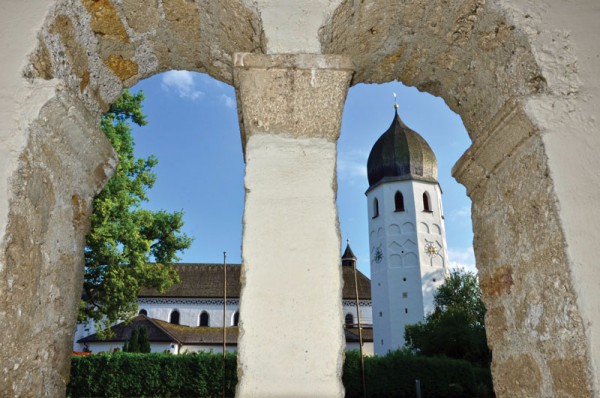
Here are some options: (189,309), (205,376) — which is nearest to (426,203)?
(189,309)

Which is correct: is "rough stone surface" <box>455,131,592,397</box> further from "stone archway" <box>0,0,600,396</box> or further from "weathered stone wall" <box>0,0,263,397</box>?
"weathered stone wall" <box>0,0,263,397</box>

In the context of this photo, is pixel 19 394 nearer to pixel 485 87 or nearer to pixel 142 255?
pixel 485 87

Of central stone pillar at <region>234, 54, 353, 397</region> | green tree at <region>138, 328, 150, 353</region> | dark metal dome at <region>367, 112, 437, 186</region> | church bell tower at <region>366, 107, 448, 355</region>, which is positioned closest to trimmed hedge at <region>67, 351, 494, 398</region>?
green tree at <region>138, 328, 150, 353</region>

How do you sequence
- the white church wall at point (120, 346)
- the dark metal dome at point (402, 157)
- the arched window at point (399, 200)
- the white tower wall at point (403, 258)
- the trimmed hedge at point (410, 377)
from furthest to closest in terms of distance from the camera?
the dark metal dome at point (402, 157) → the arched window at point (399, 200) → the white tower wall at point (403, 258) → the white church wall at point (120, 346) → the trimmed hedge at point (410, 377)

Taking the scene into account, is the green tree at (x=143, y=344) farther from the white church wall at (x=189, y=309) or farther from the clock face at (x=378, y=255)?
the clock face at (x=378, y=255)

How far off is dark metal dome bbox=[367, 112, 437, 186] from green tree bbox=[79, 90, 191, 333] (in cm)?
2610

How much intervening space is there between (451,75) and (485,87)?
1.03 ft

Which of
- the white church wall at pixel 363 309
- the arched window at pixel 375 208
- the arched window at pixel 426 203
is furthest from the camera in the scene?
the white church wall at pixel 363 309

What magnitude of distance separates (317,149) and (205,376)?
1598cm

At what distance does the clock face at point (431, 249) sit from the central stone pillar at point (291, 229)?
1357 inches

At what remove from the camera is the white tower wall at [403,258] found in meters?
33.2

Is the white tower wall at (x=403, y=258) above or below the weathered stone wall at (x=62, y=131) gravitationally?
above

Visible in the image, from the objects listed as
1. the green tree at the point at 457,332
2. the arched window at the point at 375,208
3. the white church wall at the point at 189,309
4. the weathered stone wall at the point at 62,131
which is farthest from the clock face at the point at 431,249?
the weathered stone wall at the point at 62,131

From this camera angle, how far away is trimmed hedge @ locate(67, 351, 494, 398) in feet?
53.7
